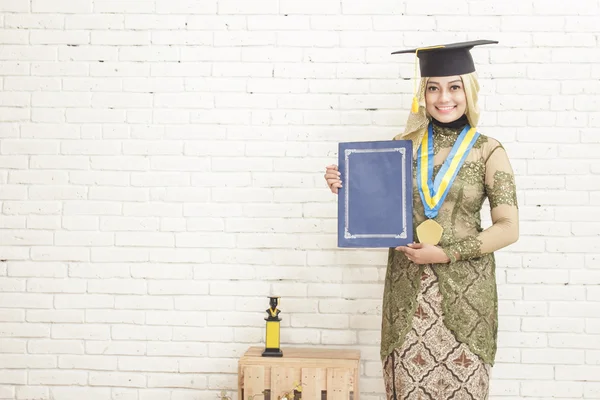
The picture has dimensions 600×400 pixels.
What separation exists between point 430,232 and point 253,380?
0.93 metres

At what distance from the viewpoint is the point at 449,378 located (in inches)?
89.9

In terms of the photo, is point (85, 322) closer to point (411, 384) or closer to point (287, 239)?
point (287, 239)

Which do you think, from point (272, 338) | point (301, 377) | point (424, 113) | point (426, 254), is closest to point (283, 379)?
point (301, 377)

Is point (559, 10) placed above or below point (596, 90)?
above

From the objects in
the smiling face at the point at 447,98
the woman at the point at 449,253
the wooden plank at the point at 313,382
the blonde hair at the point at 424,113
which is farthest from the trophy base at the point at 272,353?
the smiling face at the point at 447,98

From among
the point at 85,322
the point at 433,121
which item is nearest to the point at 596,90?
the point at 433,121

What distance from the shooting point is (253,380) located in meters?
2.68

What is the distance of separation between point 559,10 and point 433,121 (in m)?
0.99

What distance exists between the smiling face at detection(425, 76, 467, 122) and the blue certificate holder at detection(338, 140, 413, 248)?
0.17 metres

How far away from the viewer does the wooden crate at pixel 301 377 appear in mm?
2654

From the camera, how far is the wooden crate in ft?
8.71

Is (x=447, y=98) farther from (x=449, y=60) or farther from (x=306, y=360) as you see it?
(x=306, y=360)

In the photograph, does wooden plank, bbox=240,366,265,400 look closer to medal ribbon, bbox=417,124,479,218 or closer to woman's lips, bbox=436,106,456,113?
medal ribbon, bbox=417,124,479,218

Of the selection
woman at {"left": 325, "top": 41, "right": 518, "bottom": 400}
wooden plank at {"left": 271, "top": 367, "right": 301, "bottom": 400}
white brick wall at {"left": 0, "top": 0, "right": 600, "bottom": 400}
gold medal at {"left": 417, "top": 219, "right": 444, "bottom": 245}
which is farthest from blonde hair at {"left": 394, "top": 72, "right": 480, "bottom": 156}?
wooden plank at {"left": 271, "top": 367, "right": 301, "bottom": 400}
